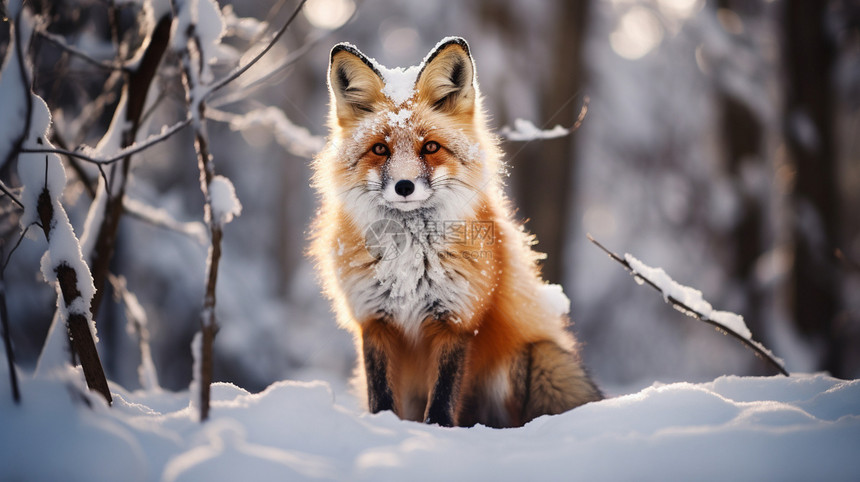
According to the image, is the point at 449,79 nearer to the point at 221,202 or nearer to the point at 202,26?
the point at 202,26

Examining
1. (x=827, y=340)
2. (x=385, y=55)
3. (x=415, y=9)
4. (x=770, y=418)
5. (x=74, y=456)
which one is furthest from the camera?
(x=385, y=55)

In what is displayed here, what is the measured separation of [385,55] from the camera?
12336mm

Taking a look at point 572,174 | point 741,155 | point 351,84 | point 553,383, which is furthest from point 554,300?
point 741,155

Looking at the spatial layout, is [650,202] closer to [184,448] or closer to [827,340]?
[827,340]

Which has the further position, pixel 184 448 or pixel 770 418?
pixel 770 418

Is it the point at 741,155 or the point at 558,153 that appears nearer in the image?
the point at 558,153

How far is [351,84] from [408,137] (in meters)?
0.49

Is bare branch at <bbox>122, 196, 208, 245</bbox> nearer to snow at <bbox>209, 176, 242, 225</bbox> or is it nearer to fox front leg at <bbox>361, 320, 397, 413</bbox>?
fox front leg at <bbox>361, 320, 397, 413</bbox>

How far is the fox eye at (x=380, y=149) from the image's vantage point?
2.62 m

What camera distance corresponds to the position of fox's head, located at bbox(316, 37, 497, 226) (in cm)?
257

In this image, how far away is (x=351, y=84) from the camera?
9.08 feet

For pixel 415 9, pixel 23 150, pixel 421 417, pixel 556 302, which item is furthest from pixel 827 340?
pixel 415 9

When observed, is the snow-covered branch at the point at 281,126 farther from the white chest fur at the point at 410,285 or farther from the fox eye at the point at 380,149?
the white chest fur at the point at 410,285

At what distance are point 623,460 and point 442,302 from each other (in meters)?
1.15
